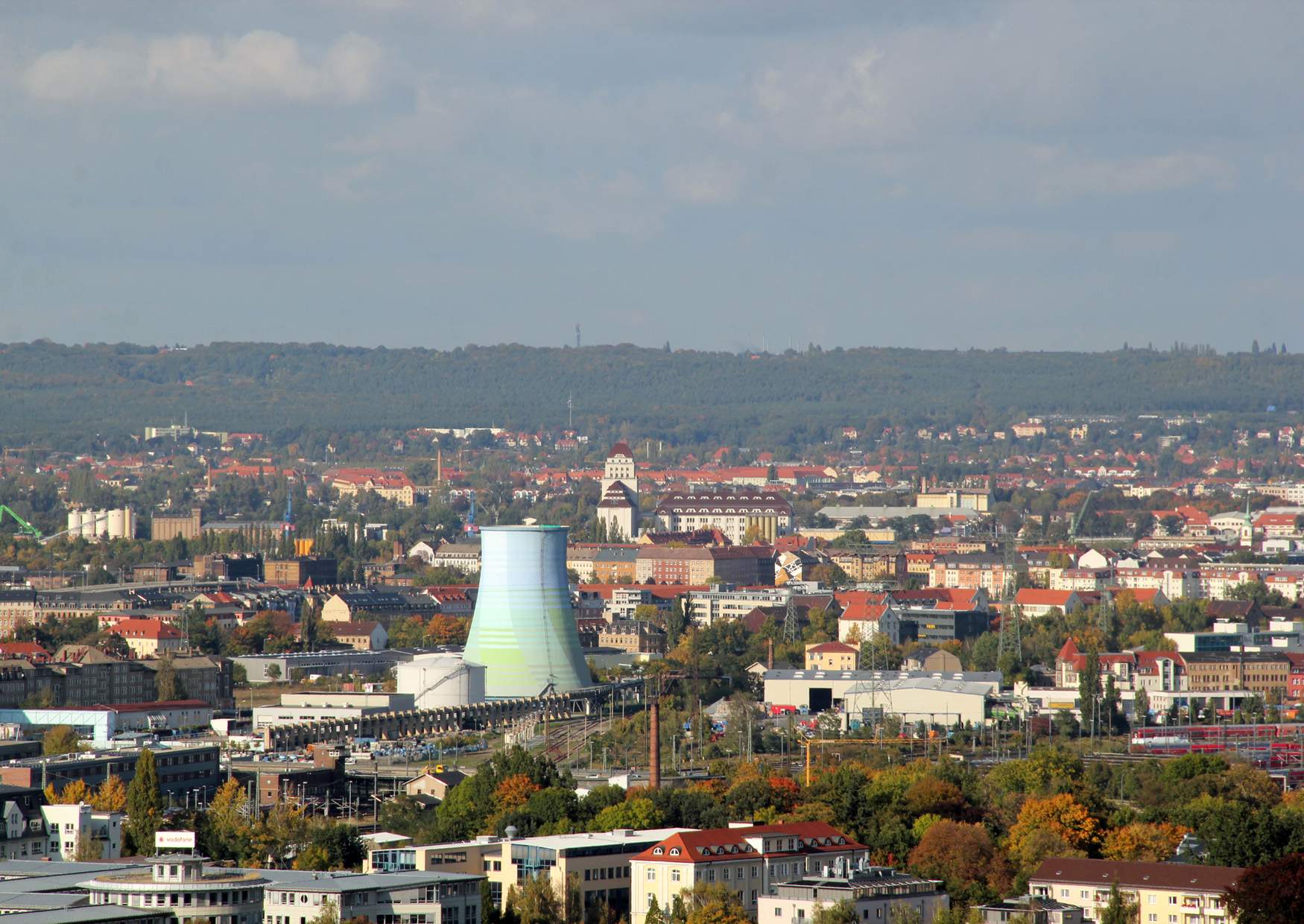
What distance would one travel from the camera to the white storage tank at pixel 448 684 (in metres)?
48.6

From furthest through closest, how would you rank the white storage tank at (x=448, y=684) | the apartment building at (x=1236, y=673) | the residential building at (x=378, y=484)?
the residential building at (x=378, y=484)
the apartment building at (x=1236, y=673)
the white storage tank at (x=448, y=684)

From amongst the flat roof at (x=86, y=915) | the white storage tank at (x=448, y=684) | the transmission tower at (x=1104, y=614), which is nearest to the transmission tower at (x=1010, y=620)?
the transmission tower at (x=1104, y=614)

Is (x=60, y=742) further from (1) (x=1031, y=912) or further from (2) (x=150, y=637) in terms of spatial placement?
(1) (x=1031, y=912)

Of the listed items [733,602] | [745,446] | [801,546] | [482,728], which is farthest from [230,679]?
[745,446]

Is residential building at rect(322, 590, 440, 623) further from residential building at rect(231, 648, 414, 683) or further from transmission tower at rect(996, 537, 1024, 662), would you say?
transmission tower at rect(996, 537, 1024, 662)

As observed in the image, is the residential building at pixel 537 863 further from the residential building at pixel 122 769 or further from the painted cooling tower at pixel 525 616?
the painted cooling tower at pixel 525 616

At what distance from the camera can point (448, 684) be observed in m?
48.7

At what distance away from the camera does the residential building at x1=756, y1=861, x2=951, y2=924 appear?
85.8ft

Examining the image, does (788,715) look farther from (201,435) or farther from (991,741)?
(201,435)

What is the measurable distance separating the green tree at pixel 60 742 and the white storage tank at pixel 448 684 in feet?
25.5

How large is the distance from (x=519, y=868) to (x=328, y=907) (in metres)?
4.40

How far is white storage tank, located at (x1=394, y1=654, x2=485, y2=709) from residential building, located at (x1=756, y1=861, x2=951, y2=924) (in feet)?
70.7

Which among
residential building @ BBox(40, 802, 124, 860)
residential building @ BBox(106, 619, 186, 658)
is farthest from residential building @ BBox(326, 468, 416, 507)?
residential building @ BBox(40, 802, 124, 860)

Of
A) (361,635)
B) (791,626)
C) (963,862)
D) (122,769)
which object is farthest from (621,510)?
(963,862)
